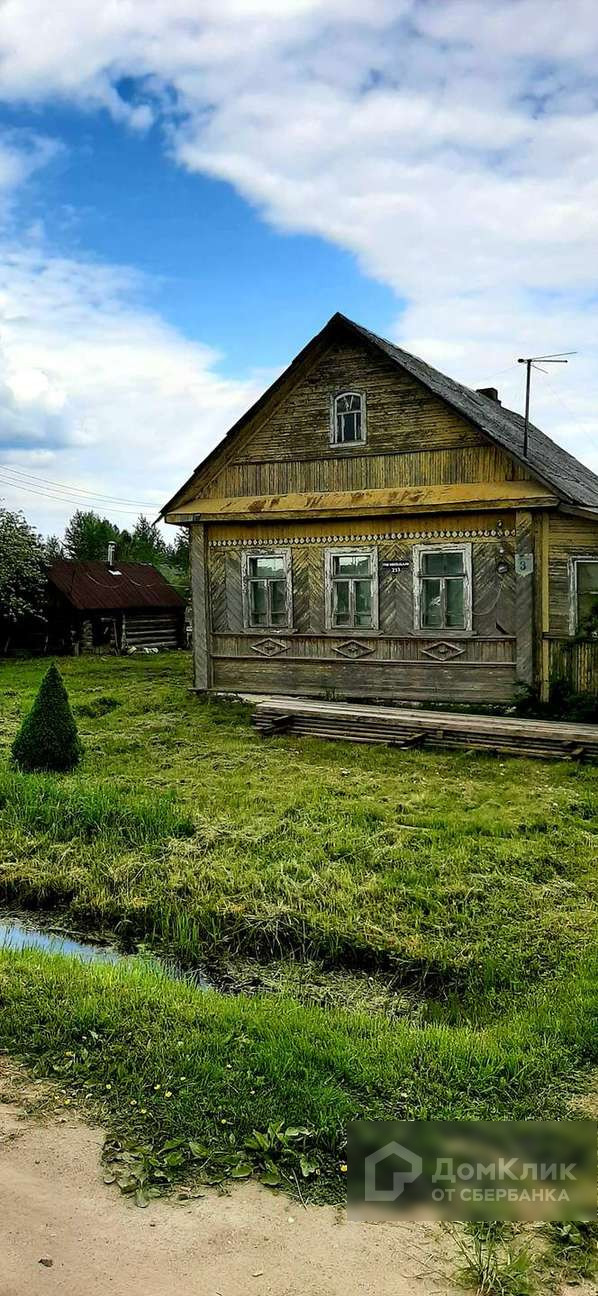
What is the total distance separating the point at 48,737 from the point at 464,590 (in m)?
7.40

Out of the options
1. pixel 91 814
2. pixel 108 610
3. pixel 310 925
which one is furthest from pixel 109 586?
pixel 310 925

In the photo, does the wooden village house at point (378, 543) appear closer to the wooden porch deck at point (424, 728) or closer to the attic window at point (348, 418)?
the attic window at point (348, 418)

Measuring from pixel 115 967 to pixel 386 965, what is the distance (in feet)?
6.27

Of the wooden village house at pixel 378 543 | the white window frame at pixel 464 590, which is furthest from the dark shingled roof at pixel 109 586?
the white window frame at pixel 464 590

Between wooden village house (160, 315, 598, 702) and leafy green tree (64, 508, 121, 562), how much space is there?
111ft

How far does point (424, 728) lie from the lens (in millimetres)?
13141

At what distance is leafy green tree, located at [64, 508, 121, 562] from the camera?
2010 inches

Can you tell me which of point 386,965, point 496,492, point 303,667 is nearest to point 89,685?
point 303,667

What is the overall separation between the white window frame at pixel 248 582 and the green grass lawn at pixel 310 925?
15.5 ft

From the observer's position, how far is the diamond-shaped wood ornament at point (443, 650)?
15.2 m

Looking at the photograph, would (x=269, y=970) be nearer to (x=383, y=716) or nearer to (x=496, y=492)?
(x=383, y=716)

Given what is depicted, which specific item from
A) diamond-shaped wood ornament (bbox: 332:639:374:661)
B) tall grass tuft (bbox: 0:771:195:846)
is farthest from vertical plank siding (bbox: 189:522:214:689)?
tall grass tuft (bbox: 0:771:195:846)

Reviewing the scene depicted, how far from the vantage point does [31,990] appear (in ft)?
18.3

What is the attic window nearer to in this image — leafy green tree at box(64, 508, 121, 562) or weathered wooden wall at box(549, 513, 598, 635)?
weathered wooden wall at box(549, 513, 598, 635)
